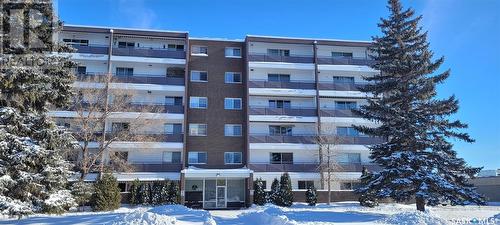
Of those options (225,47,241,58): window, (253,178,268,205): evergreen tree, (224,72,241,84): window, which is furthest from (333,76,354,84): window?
(253,178,268,205): evergreen tree

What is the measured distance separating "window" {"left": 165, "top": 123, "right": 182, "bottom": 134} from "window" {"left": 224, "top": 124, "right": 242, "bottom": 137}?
4.43 meters

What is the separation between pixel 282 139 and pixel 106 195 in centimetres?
1814

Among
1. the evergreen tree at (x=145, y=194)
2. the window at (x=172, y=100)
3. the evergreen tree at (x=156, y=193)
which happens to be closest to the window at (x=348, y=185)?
the evergreen tree at (x=156, y=193)

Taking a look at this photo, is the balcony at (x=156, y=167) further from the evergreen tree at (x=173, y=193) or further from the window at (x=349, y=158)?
the window at (x=349, y=158)

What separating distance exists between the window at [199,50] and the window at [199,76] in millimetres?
1996

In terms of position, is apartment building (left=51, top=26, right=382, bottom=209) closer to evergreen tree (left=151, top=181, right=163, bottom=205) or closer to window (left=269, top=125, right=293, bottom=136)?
window (left=269, top=125, right=293, bottom=136)

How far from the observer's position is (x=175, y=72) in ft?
144

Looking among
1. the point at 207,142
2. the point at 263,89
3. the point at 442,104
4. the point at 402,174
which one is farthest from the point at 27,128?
the point at 263,89

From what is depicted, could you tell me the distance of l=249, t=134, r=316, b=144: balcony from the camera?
42469mm

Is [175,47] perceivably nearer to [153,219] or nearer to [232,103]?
[232,103]

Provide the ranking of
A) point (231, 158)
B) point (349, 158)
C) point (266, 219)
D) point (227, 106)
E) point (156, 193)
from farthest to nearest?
point (349, 158), point (227, 106), point (231, 158), point (156, 193), point (266, 219)

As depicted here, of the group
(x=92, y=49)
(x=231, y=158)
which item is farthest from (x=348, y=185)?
(x=92, y=49)

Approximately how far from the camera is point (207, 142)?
Result: 4219 cm

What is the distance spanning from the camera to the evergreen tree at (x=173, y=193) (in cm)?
3716
